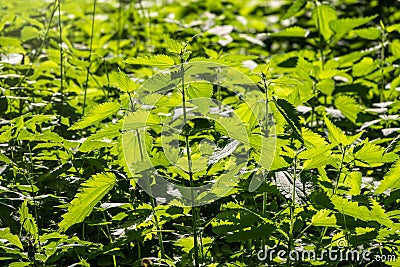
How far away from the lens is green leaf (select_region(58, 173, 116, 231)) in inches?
39.2

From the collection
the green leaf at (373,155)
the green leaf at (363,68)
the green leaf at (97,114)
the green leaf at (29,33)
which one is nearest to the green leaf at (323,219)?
the green leaf at (373,155)

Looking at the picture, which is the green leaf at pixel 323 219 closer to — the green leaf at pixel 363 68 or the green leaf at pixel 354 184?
the green leaf at pixel 354 184

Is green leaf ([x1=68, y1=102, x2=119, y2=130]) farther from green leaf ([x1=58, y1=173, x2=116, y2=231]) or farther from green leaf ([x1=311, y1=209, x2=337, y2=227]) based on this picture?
green leaf ([x1=311, y1=209, x2=337, y2=227])

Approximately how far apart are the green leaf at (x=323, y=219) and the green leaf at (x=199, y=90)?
30 centimetres

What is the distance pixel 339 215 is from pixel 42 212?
2.34 feet

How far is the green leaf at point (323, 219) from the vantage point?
41.3 inches

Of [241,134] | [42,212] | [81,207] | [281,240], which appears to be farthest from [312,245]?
[42,212]

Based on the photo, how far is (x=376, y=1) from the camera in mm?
3332

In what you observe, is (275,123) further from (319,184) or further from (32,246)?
(32,246)

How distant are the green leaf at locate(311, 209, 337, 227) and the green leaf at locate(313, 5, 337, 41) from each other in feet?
3.46

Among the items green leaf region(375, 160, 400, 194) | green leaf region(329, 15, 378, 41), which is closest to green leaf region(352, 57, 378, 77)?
green leaf region(329, 15, 378, 41)

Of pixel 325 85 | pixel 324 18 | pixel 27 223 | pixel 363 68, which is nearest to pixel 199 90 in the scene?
pixel 27 223

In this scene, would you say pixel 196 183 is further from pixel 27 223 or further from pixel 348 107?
pixel 348 107

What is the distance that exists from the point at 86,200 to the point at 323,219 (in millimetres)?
424
